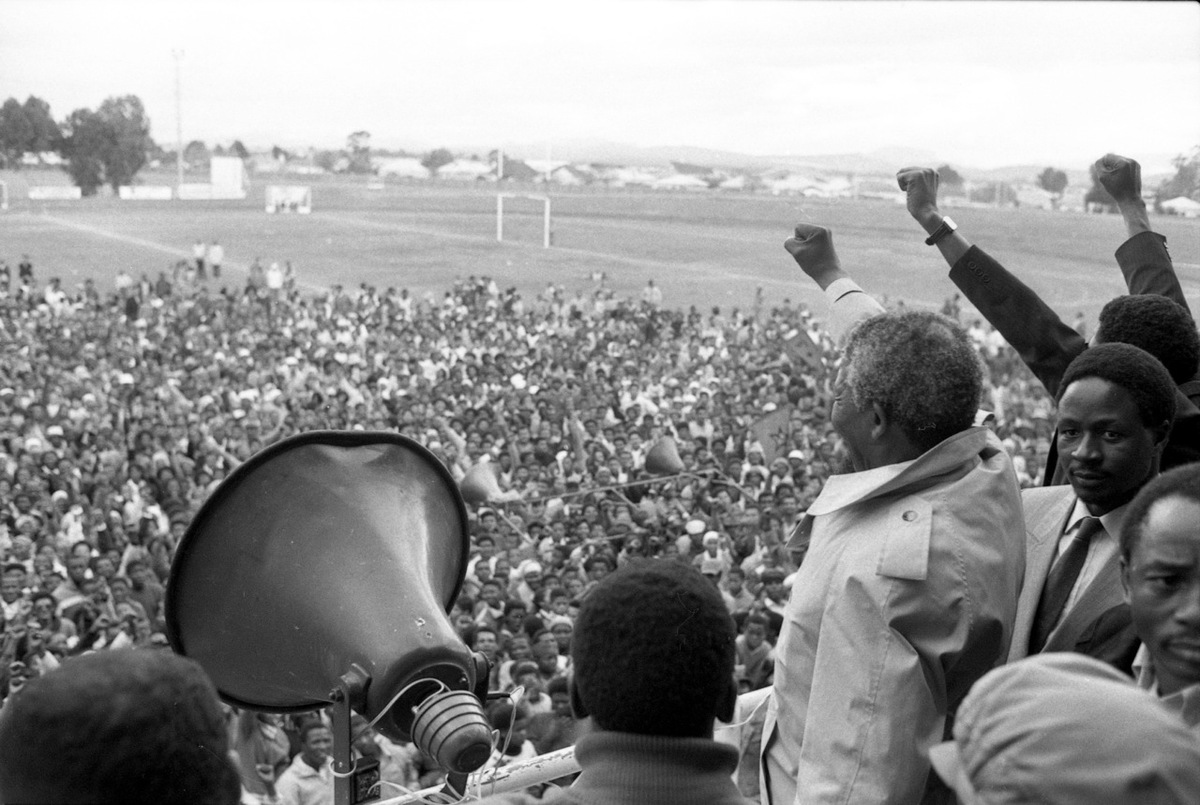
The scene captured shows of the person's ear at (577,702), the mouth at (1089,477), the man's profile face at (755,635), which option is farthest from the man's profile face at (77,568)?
the person's ear at (577,702)

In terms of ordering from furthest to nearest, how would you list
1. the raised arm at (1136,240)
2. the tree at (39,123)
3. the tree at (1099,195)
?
the tree at (39,123), the tree at (1099,195), the raised arm at (1136,240)

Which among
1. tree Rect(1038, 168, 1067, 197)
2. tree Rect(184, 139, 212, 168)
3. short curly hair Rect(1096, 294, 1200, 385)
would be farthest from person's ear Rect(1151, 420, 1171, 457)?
tree Rect(184, 139, 212, 168)

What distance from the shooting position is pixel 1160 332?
Result: 2338 millimetres

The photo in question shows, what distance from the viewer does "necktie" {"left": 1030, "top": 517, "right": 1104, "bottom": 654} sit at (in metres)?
1.95

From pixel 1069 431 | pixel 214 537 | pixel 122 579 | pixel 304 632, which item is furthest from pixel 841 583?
pixel 122 579

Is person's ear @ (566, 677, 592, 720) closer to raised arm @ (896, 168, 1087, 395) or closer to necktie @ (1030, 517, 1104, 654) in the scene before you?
necktie @ (1030, 517, 1104, 654)

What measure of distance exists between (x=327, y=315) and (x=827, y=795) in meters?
20.7

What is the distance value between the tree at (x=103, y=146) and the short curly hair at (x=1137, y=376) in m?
41.1

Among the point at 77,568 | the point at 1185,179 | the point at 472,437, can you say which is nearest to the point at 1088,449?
the point at 1185,179

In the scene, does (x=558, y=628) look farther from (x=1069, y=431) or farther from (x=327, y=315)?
(x=327, y=315)

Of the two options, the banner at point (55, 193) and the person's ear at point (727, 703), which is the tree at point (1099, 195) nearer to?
the person's ear at point (727, 703)

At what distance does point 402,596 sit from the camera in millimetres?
1892

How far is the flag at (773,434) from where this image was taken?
473 inches

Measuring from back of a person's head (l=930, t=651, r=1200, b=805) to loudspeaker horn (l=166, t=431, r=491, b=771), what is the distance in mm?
894
